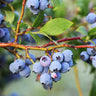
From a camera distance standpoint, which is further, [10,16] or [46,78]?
[10,16]

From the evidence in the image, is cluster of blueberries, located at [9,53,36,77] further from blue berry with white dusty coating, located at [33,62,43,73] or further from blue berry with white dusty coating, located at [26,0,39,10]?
blue berry with white dusty coating, located at [26,0,39,10]

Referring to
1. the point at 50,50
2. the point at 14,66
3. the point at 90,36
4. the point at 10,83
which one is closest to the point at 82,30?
the point at 90,36

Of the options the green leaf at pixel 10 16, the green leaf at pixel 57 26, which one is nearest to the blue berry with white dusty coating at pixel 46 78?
the green leaf at pixel 57 26

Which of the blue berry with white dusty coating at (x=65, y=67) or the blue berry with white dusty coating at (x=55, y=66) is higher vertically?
the blue berry with white dusty coating at (x=55, y=66)

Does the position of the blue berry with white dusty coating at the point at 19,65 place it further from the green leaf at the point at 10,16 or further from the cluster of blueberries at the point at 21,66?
the green leaf at the point at 10,16

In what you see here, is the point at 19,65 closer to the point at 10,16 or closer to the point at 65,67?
the point at 65,67

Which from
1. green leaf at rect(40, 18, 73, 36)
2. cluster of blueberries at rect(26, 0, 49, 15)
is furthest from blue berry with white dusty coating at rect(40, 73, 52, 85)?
cluster of blueberries at rect(26, 0, 49, 15)

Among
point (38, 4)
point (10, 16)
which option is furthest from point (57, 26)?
point (10, 16)

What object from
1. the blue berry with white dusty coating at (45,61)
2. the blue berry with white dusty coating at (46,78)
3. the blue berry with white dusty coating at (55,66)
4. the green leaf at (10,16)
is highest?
the green leaf at (10,16)
